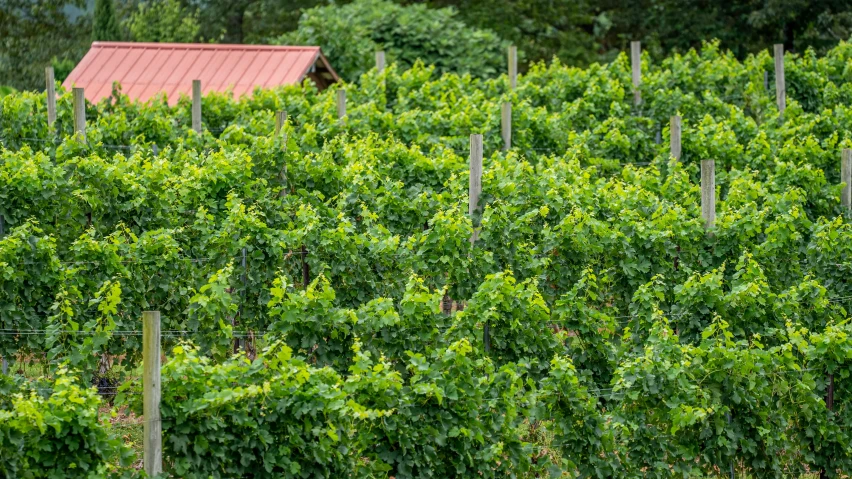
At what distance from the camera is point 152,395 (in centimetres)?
784

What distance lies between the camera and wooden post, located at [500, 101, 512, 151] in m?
15.3

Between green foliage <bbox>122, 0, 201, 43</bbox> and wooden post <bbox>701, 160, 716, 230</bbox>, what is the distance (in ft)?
67.7

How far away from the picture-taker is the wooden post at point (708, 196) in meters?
11.6

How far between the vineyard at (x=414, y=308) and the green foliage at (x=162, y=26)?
15.6 meters

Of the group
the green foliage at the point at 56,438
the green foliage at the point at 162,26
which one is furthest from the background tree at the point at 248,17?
the green foliage at the point at 56,438

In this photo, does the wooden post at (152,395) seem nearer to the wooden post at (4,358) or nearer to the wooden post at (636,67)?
the wooden post at (4,358)

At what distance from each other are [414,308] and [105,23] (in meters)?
21.1

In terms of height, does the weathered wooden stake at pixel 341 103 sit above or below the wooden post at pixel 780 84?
above

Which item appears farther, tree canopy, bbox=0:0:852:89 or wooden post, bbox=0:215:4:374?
tree canopy, bbox=0:0:852:89

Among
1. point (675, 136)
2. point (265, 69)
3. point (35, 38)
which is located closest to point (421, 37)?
point (265, 69)

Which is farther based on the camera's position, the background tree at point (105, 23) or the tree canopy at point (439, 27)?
the background tree at point (105, 23)

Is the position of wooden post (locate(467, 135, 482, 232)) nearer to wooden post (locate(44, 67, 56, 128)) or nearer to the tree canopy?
wooden post (locate(44, 67, 56, 128))

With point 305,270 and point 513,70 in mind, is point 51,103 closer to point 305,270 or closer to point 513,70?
point 305,270

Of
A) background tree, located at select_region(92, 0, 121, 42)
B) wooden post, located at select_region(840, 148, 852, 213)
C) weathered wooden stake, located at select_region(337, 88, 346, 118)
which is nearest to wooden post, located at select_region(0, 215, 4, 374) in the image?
weathered wooden stake, located at select_region(337, 88, 346, 118)
